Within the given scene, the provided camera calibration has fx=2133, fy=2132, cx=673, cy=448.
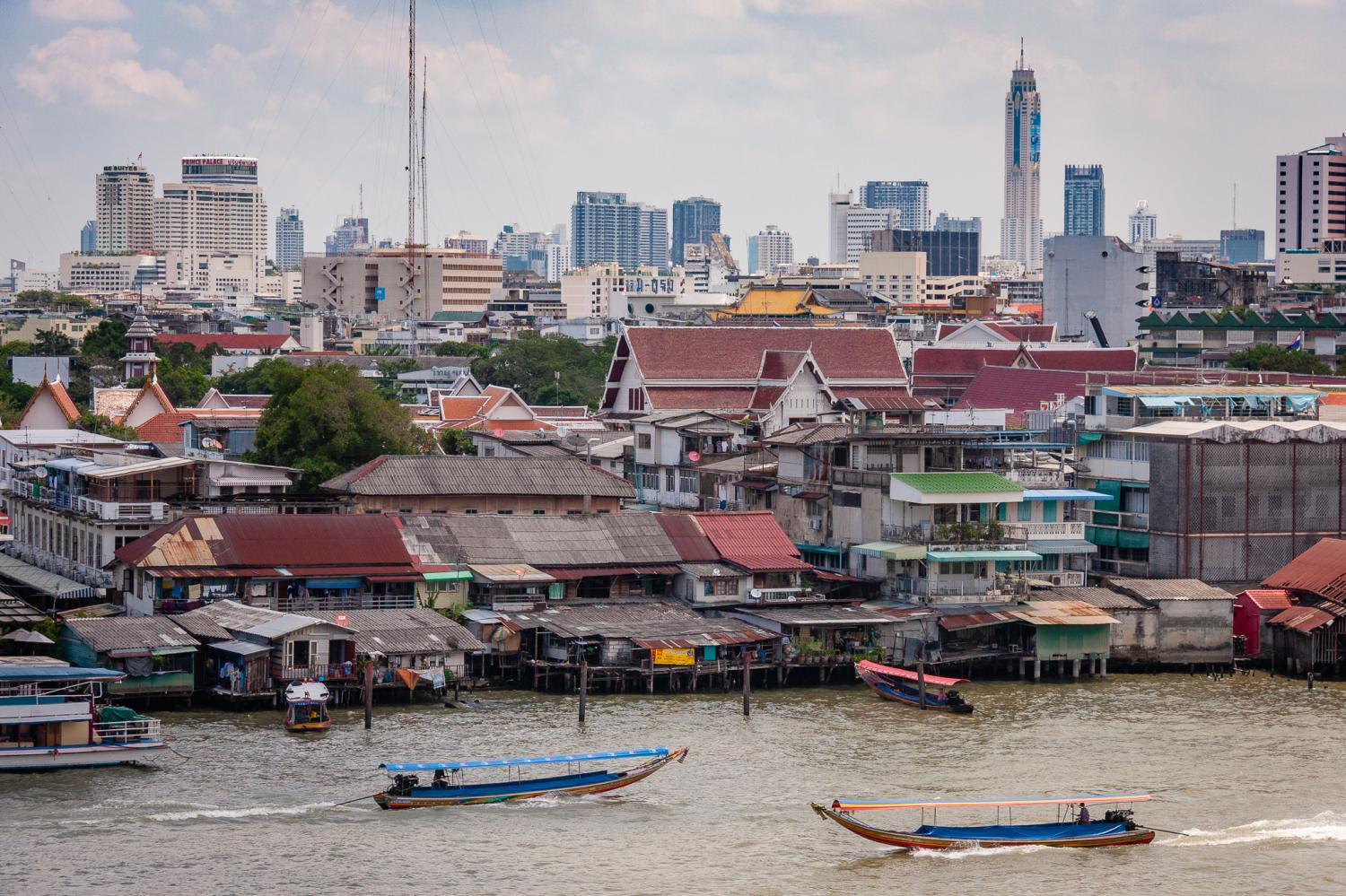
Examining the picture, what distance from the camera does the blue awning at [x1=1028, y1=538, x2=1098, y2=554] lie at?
4828 centimetres

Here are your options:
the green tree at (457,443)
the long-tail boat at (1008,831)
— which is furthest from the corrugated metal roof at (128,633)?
the green tree at (457,443)

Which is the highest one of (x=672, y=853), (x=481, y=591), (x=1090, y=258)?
(x=1090, y=258)

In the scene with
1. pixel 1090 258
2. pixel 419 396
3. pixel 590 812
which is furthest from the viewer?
pixel 1090 258

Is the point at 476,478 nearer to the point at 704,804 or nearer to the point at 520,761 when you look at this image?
the point at 520,761

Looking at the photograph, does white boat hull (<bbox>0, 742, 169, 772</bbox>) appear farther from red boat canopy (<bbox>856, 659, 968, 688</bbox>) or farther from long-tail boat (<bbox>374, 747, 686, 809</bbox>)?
red boat canopy (<bbox>856, 659, 968, 688</bbox>)

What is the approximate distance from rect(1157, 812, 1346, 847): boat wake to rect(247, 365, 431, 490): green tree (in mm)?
27458

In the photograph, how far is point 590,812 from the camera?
3278cm

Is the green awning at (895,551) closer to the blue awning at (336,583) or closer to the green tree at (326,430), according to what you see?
the blue awning at (336,583)

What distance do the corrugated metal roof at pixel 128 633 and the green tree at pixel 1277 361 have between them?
5554 centimetres

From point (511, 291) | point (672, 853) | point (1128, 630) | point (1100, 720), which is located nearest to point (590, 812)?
point (672, 853)

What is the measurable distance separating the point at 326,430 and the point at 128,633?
1605cm

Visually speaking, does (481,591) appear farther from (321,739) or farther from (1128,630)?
(1128,630)

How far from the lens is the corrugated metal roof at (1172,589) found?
46.4 metres

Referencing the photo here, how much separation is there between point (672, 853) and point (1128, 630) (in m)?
18.4
